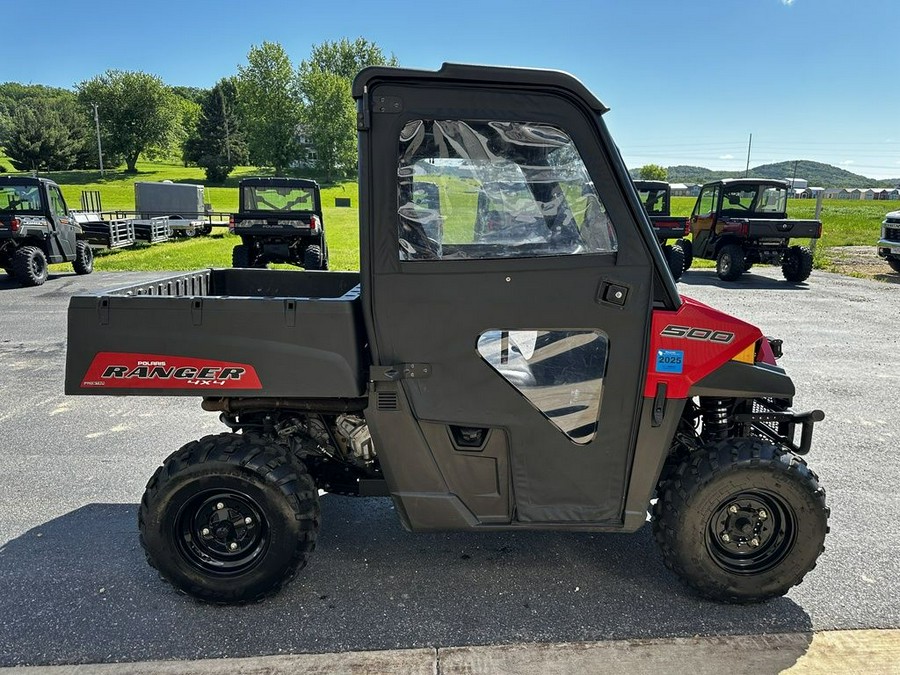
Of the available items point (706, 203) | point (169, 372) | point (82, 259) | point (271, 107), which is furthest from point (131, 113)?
point (169, 372)

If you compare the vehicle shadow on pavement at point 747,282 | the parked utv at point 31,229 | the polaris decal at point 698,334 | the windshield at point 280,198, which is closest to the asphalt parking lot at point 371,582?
the polaris decal at point 698,334

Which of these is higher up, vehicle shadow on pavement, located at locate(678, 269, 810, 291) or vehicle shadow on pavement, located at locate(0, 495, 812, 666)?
vehicle shadow on pavement, located at locate(678, 269, 810, 291)

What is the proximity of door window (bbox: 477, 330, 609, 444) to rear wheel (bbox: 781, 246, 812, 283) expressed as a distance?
13515mm

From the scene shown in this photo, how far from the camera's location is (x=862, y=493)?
3961mm

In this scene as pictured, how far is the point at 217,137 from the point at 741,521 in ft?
258

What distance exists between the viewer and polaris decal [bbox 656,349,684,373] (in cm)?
261

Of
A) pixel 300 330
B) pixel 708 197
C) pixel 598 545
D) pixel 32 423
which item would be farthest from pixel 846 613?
pixel 708 197

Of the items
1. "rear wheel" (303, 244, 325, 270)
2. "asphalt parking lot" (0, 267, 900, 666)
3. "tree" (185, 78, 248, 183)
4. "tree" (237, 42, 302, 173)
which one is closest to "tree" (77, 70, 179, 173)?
"tree" (185, 78, 248, 183)

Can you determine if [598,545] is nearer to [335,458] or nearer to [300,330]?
[335,458]

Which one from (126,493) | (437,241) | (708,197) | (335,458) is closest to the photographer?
(437,241)

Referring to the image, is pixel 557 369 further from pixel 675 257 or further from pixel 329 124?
pixel 329 124

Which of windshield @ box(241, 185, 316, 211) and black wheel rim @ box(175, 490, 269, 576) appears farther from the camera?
windshield @ box(241, 185, 316, 211)

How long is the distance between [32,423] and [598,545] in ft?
14.8

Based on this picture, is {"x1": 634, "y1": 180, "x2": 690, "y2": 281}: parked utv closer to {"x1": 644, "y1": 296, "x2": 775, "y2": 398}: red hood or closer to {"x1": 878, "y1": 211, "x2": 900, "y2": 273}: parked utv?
{"x1": 878, "y1": 211, "x2": 900, "y2": 273}: parked utv
